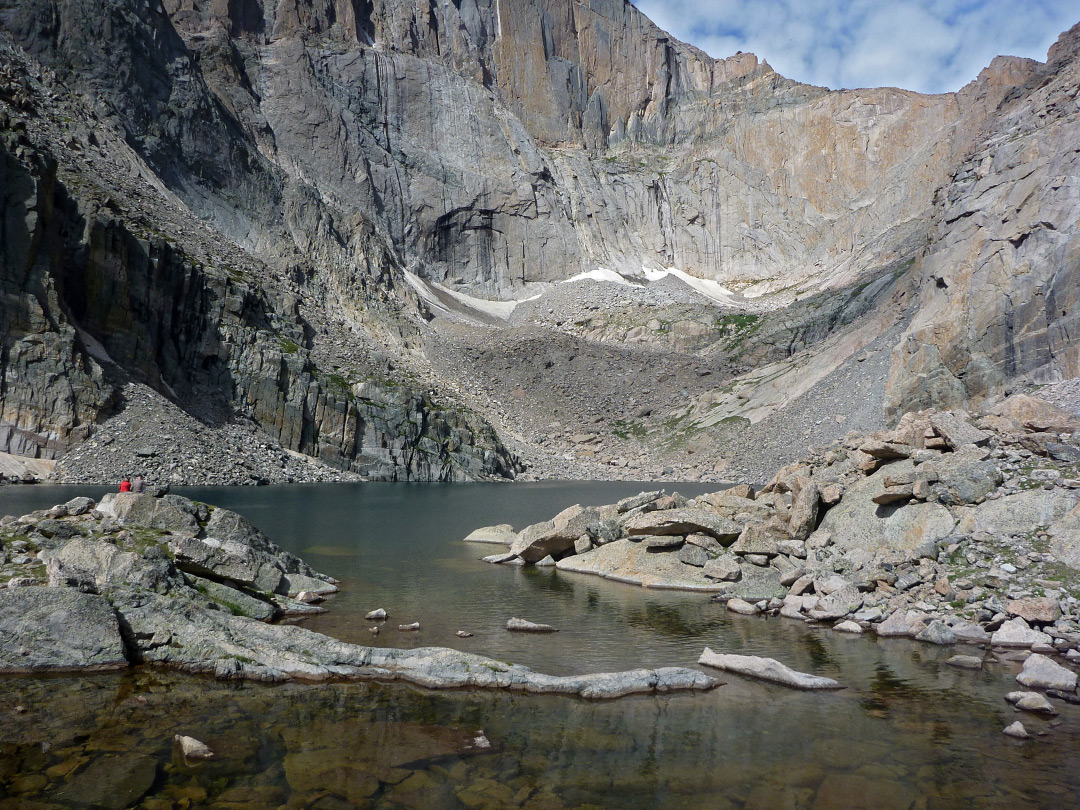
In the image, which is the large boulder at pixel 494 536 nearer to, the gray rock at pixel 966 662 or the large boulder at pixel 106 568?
the large boulder at pixel 106 568

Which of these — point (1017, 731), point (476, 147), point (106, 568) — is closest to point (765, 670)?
point (1017, 731)

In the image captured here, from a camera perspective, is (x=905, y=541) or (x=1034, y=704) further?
(x=905, y=541)

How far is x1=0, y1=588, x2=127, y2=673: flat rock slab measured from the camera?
11.8 m

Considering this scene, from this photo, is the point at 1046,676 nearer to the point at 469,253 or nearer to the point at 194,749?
the point at 194,749

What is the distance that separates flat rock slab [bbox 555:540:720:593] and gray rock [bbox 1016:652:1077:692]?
9.37 meters

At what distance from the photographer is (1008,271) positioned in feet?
176

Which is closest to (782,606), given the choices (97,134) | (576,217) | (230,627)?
(230,627)

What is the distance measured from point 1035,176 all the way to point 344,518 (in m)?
59.8

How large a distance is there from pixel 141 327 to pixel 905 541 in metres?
77.1

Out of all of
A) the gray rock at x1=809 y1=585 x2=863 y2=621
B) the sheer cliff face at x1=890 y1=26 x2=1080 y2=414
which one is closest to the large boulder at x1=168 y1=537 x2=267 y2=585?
the gray rock at x1=809 y1=585 x2=863 y2=621

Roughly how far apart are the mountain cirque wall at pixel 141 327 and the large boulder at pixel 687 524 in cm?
5169

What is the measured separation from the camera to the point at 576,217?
16888cm

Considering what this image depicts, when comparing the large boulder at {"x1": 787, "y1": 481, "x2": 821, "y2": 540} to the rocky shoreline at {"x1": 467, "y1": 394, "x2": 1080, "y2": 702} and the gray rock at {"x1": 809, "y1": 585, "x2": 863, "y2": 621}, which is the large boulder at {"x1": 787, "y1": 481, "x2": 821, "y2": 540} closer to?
the rocky shoreline at {"x1": 467, "y1": 394, "x2": 1080, "y2": 702}

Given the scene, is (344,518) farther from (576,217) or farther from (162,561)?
(576,217)
